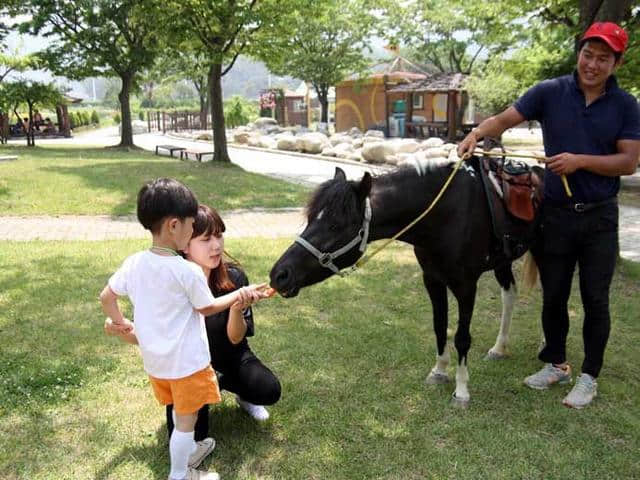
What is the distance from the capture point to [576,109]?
10.5 ft

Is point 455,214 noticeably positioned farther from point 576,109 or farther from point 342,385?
point 342,385

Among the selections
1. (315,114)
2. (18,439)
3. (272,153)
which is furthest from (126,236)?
(315,114)

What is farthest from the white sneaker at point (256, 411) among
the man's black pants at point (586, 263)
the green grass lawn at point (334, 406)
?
the man's black pants at point (586, 263)

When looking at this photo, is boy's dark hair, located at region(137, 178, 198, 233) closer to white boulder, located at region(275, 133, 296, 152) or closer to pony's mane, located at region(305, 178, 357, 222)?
pony's mane, located at region(305, 178, 357, 222)

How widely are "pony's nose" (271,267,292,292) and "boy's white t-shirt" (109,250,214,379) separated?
402 mm

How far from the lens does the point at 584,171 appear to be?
323cm

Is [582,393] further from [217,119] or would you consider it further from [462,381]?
[217,119]

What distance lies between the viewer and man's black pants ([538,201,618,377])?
10.8ft

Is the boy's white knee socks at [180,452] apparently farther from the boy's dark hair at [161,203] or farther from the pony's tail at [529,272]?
the pony's tail at [529,272]

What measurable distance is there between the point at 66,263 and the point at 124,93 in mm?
17529

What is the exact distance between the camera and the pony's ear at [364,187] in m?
2.73

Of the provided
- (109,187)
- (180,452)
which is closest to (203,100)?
(109,187)

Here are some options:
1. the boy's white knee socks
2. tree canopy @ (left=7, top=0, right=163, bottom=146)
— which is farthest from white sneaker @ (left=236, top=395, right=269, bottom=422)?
tree canopy @ (left=7, top=0, right=163, bottom=146)

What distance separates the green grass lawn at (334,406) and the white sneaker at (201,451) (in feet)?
0.25
